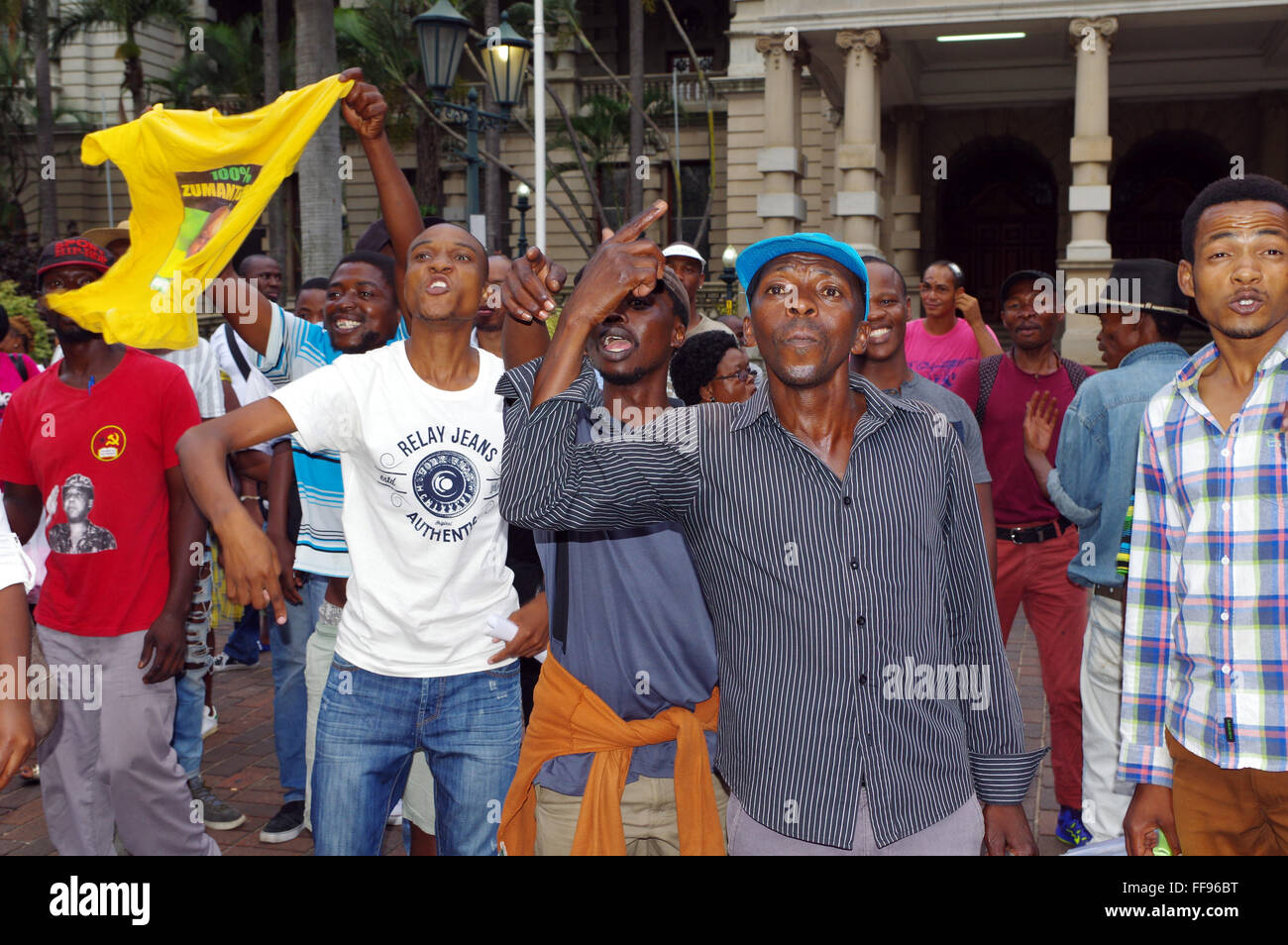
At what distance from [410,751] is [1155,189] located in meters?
26.2

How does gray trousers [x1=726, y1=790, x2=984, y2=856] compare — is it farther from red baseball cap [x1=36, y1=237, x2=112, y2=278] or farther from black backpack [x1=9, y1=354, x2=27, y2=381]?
black backpack [x1=9, y1=354, x2=27, y2=381]

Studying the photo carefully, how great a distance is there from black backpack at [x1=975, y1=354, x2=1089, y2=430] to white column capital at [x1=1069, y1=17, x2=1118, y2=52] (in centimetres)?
1432

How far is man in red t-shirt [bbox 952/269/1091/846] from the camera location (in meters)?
5.43

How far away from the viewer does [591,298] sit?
2.72 m

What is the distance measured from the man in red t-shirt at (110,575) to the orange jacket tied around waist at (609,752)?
5.85 ft

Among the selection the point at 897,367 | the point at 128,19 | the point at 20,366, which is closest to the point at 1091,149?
the point at 897,367

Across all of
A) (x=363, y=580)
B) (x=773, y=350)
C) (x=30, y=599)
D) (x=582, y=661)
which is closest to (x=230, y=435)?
(x=363, y=580)

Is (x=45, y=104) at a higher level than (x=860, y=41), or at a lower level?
higher

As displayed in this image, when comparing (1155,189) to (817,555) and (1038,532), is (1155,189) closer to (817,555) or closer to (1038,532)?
(1038,532)

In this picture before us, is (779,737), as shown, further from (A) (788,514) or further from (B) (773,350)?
(B) (773,350)

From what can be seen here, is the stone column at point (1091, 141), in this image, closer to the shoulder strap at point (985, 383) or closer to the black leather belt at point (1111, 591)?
the shoulder strap at point (985, 383)

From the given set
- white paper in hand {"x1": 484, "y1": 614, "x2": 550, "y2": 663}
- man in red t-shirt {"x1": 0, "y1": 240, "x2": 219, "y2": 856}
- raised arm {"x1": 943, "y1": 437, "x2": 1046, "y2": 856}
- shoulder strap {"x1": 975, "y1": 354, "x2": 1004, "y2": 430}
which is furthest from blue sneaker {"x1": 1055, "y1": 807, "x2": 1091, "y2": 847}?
man in red t-shirt {"x1": 0, "y1": 240, "x2": 219, "y2": 856}

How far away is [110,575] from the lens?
433cm

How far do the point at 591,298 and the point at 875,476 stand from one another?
30.9 inches
